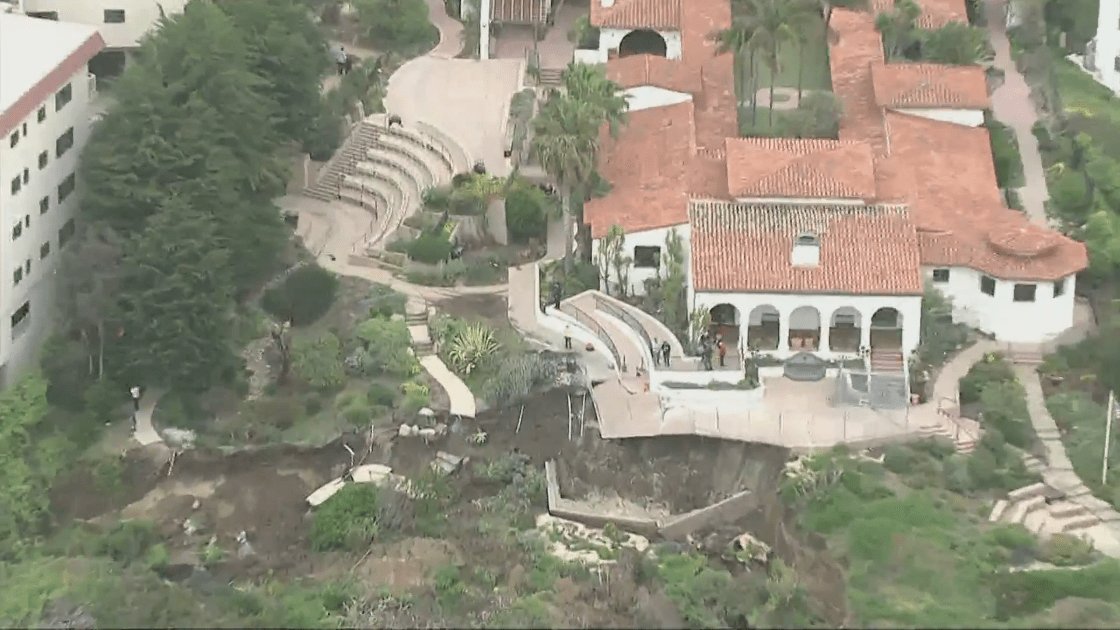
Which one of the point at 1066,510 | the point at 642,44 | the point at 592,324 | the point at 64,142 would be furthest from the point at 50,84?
the point at 1066,510

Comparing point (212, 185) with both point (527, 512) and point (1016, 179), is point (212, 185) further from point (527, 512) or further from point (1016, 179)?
point (1016, 179)

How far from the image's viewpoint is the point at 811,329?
77000mm

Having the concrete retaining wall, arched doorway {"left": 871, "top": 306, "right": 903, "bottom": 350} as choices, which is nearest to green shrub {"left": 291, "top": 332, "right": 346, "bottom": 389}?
the concrete retaining wall

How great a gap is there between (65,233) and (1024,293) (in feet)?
117

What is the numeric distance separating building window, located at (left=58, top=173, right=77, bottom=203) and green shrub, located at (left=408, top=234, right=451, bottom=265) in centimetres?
1298

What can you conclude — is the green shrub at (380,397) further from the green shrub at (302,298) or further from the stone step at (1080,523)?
the stone step at (1080,523)

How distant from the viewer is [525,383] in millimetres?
74312

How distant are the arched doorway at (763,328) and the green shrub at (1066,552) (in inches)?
542

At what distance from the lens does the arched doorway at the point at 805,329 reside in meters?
76.2

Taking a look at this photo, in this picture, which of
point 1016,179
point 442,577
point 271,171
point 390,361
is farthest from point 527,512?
point 1016,179

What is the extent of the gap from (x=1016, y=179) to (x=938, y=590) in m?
30.1

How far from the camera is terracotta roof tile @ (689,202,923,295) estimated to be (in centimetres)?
7544

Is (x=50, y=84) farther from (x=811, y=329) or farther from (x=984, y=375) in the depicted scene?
(x=984, y=375)

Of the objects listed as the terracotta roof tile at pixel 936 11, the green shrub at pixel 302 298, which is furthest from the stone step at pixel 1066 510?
the terracotta roof tile at pixel 936 11
